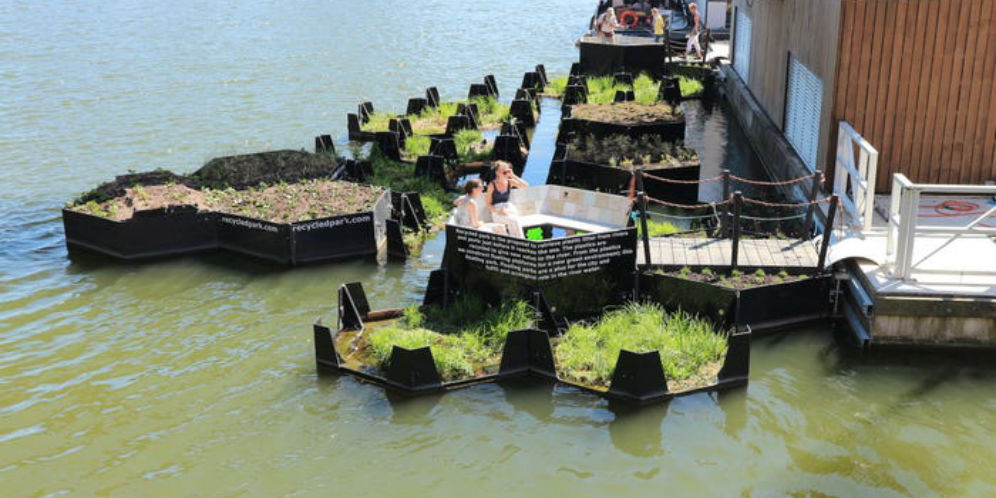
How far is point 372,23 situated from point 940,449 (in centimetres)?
4600

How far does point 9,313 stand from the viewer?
16.1 metres

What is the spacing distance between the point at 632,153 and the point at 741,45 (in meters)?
11.8

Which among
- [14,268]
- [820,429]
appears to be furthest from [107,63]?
[820,429]

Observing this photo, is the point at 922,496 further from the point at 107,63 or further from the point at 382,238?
the point at 107,63

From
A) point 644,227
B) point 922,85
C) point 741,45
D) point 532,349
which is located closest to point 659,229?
point 644,227

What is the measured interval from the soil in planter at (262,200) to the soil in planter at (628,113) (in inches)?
304

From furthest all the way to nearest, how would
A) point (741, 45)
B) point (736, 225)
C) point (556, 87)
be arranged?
point (556, 87) < point (741, 45) < point (736, 225)

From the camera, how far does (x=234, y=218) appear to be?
17812 millimetres

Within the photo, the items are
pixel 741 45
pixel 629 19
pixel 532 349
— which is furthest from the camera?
pixel 629 19

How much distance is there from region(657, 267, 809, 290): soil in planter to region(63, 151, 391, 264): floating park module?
5614 millimetres

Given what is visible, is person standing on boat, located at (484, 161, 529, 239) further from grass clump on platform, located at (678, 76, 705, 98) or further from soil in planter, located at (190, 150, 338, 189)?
grass clump on platform, located at (678, 76, 705, 98)

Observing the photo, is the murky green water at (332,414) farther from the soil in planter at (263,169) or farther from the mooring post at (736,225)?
the soil in planter at (263,169)

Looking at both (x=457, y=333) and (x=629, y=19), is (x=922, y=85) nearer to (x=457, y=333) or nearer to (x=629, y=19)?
(x=457, y=333)

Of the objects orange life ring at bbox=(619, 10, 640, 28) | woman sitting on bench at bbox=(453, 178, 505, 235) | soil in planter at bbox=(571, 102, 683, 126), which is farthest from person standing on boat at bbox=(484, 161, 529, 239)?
orange life ring at bbox=(619, 10, 640, 28)
